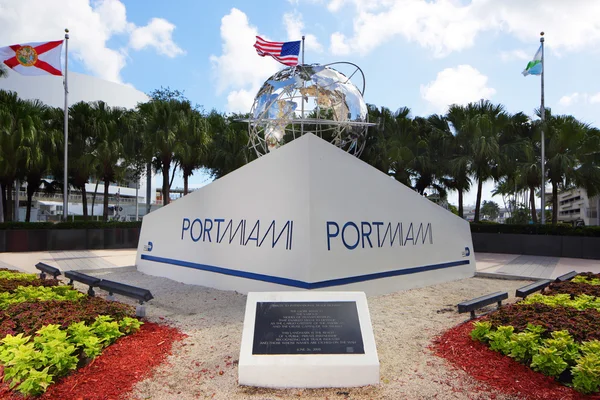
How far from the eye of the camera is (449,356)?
5.33 m

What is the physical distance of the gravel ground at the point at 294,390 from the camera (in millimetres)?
4352

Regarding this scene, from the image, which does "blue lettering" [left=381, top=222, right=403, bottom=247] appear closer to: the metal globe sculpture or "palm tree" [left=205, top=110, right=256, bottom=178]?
the metal globe sculpture

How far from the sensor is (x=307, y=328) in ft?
15.6

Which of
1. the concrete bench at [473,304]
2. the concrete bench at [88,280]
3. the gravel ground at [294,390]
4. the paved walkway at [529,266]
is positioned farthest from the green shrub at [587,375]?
the paved walkway at [529,266]

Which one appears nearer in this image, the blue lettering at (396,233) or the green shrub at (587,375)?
the green shrub at (587,375)

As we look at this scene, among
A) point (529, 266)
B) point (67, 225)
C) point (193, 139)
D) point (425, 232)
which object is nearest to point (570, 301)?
point (425, 232)

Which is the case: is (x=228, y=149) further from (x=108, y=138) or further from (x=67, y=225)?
(x=67, y=225)

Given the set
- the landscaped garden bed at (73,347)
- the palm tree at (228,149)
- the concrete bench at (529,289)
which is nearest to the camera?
the landscaped garden bed at (73,347)

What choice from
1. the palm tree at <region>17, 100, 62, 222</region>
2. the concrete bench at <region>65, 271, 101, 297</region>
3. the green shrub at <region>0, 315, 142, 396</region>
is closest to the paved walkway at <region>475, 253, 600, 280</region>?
the concrete bench at <region>65, 271, 101, 297</region>

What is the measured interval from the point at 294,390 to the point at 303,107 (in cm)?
775

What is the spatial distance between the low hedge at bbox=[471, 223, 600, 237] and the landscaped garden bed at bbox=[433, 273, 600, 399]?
1444cm

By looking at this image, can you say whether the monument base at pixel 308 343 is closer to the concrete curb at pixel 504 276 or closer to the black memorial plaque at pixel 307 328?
the black memorial plaque at pixel 307 328

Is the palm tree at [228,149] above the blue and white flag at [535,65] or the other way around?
the other way around

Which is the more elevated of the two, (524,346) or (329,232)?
(329,232)
